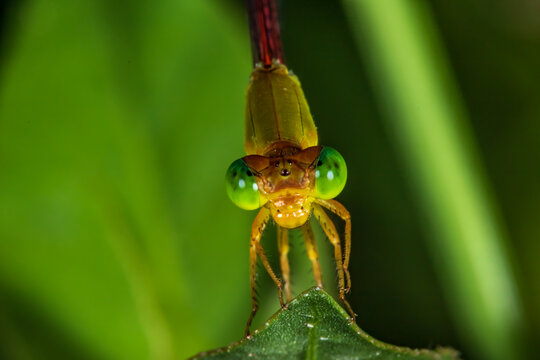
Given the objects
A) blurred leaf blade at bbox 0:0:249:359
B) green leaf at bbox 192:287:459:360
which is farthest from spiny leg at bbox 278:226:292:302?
green leaf at bbox 192:287:459:360

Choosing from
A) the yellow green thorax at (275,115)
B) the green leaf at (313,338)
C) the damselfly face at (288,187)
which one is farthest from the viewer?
the yellow green thorax at (275,115)

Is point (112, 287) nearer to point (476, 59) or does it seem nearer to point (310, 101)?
point (310, 101)

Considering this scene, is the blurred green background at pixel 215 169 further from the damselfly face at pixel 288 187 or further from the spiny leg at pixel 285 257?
the damselfly face at pixel 288 187

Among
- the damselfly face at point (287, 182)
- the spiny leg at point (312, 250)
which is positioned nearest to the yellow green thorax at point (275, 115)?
the damselfly face at point (287, 182)

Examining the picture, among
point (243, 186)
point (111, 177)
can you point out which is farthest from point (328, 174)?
point (111, 177)

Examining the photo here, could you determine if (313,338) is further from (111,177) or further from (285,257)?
(111,177)
